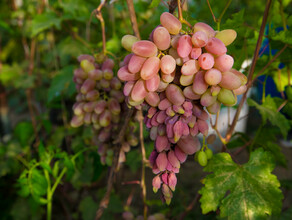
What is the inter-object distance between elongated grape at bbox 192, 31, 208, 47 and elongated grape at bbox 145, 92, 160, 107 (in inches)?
4.7

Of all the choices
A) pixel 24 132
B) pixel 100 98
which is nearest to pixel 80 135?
pixel 24 132

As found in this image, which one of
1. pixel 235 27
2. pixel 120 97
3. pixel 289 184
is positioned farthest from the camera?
pixel 289 184

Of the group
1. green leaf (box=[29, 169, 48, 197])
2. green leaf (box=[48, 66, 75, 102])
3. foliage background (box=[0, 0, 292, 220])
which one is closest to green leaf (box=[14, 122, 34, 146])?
foliage background (box=[0, 0, 292, 220])

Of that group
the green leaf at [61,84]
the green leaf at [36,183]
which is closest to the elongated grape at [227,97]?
the green leaf at [36,183]

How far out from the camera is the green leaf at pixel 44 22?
3.98 feet

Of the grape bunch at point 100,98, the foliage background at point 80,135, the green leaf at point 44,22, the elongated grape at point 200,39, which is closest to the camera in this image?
the elongated grape at point 200,39

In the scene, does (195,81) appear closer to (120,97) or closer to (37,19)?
(120,97)

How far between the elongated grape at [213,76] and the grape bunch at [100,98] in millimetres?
323

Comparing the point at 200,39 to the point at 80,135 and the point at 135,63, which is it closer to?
the point at 135,63

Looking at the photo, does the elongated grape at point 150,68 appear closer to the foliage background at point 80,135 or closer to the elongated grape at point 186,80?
the elongated grape at point 186,80

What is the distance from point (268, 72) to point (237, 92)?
0.48 metres

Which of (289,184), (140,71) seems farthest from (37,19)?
(289,184)

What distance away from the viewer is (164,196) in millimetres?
524

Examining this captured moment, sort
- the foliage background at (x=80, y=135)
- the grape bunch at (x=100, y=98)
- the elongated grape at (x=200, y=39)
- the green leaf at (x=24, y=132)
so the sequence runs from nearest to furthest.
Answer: the elongated grape at (x=200, y=39) < the grape bunch at (x=100, y=98) < the foliage background at (x=80, y=135) < the green leaf at (x=24, y=132)
